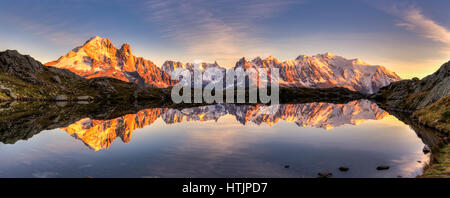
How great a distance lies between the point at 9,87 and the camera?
19112 cm

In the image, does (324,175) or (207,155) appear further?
(207,155)

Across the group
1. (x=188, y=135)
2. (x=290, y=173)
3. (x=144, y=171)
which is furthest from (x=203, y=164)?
(x=188, y=135)

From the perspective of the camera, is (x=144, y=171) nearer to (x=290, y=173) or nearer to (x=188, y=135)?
(x=290, y=173)

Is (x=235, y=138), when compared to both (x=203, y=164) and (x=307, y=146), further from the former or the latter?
(x=203, y=164)

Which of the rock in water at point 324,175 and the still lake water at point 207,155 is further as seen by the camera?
the still lake water at point 207,155

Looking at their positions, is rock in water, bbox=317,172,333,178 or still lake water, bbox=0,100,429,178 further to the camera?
still lake water, bbox=0,100,429,178

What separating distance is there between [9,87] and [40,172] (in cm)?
21113

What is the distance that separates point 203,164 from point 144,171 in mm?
7297

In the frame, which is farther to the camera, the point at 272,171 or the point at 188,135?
the point at 188,135
